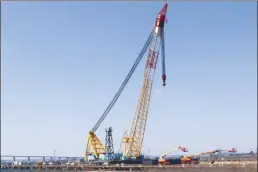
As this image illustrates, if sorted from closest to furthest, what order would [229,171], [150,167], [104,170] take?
[229,171]
[150,167]
[104,170]

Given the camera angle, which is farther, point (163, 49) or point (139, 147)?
point (139, 147)

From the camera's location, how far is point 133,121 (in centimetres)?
13462

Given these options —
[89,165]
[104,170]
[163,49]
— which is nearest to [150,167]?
[104,170]

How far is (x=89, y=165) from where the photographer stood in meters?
140

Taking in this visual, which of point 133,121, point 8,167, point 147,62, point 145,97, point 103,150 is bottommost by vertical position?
point 8,167

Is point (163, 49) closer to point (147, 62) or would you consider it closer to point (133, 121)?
point (147, 62)

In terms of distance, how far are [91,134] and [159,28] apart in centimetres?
4784

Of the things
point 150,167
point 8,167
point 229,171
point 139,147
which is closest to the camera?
point 229,171

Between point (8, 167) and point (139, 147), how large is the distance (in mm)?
69176

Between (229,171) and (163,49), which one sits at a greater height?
(163,49)

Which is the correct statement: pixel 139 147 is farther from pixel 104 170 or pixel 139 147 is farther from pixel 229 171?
pixel 229 171

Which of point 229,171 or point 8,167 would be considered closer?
point 229,171

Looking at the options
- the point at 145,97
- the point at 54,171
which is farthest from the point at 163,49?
the point at 54,171

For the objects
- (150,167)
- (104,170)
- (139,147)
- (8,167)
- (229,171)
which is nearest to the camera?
(229,171)
